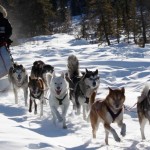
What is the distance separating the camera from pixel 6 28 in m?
9.07

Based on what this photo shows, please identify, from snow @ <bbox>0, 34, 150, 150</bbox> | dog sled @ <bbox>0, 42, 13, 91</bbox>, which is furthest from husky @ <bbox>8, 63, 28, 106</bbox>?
dog sled @ <bbox>0, 42, 13, 91</bbox>

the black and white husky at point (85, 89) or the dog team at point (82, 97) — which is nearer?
the dog team at point (82, 97)

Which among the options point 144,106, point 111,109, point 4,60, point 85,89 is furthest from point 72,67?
point 111,109

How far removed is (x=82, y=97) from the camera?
8.67 metres

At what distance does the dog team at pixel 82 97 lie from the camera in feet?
19.7

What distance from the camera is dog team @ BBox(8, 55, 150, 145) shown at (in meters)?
6.01

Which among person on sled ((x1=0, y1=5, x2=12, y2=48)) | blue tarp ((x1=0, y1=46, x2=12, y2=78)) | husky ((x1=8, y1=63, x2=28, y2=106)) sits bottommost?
husky ((x1=8, y1=63, x2=28, y2=106))

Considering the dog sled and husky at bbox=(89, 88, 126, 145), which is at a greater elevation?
the dog sled

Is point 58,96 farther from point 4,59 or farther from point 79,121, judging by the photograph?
point 4,59

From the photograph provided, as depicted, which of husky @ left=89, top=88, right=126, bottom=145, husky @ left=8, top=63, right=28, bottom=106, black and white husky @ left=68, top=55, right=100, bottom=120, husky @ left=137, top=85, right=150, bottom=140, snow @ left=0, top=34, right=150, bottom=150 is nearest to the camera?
snow @ left=0, top=34, right=150, bottom=150

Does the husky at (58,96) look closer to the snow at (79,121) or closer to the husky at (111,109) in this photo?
the snow at (79,121)

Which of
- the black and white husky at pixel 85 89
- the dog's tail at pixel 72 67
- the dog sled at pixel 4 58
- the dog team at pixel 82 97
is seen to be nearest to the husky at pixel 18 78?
the dog team at pixel 82 97

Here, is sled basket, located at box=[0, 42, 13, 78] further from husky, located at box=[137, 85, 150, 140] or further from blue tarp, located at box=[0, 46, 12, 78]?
husky, located at box=[137, 85, 150, 140]

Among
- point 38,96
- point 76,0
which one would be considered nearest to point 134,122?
point 38,96
